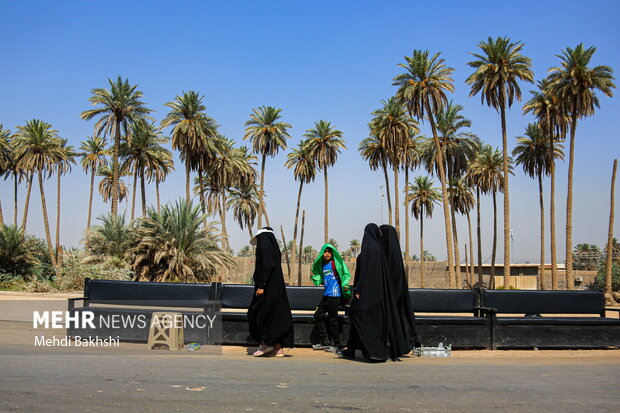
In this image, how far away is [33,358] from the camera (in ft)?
21.4

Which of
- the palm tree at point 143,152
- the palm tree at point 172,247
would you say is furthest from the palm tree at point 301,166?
the palm tree at point 172,247

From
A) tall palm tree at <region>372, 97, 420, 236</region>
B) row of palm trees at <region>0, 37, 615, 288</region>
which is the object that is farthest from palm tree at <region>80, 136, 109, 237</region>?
tall palm tree at <region>372, 97, 420, 236</region>

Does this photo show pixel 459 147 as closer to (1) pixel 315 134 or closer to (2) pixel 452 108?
(2) pixel 452 108

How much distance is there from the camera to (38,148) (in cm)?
4494

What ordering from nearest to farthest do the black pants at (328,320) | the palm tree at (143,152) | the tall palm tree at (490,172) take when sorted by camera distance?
1. the black pants at (328,320)
2. the palm tree at (143,152)
3. the tall palm tree at (490,172)

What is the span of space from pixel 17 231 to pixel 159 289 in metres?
26.5

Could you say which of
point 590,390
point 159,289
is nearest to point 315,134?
point 159,289

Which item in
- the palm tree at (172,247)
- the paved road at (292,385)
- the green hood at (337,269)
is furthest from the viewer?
the palm tree at (172,247)

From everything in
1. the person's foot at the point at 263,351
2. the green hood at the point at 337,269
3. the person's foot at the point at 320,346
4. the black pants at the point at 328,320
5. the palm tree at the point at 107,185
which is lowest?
the person's foot at the point at 320,346

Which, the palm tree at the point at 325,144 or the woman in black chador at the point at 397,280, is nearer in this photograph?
the woman in black chador at the point at 397,280

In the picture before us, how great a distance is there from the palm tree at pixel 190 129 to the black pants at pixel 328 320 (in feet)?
113

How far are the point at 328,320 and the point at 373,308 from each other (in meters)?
1.12

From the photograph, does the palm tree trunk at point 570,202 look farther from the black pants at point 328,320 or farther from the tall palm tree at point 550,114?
the black pants at point 328,320

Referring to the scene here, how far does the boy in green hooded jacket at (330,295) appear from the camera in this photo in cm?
793
